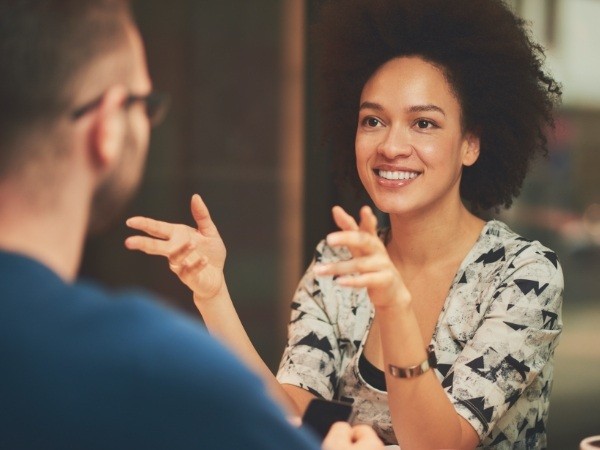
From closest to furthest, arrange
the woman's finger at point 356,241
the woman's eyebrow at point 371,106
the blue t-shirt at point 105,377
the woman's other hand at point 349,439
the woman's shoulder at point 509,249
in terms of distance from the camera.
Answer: the blue t-shirt at point 105,377 < the woman's other hand at point 349,439 < the woman's finger at point 356,241 < the woman's shoulder at point 509,249 < the woman's eyebrow at point 371,106

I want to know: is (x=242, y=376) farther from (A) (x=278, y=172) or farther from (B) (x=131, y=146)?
(A) (x=278, y=172)

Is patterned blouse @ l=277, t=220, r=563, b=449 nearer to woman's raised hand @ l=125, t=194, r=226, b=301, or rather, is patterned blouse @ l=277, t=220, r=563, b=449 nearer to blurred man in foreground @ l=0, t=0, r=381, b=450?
woman's raised hand @ l=125, t=194, r=226, b=301

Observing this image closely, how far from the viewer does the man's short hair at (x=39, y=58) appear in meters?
1.01

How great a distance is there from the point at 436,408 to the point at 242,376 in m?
0.98

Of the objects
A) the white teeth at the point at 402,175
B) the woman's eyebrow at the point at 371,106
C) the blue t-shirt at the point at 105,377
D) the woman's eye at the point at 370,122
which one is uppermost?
the woman's eyebrow at the point at 371,106

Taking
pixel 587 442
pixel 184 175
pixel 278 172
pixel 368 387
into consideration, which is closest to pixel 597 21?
pixel 278 172

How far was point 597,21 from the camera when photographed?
4.02 m

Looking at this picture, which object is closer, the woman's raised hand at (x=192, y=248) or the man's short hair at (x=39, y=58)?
the man's short hair at (x=39, y=58)

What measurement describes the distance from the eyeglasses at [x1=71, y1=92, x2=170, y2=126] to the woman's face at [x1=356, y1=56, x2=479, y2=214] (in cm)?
112

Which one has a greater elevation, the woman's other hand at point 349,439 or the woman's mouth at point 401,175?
the woman's mouth at point 401,175

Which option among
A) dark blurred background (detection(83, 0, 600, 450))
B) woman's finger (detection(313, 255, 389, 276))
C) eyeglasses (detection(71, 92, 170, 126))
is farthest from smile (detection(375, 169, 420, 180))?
dark blurred background (detection(83, 0, 600, 450))

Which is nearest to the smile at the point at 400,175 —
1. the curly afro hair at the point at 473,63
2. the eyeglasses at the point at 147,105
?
the curly afro hair at the point at 473,63

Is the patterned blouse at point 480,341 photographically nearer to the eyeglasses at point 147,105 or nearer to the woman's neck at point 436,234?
the woman's neck at point 436,234

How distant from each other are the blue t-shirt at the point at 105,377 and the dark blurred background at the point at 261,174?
315 centimetres
